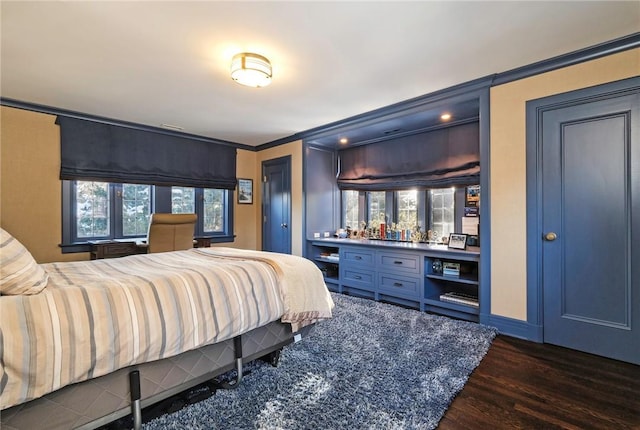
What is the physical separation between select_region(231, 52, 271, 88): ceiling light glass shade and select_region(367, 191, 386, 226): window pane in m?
2.76

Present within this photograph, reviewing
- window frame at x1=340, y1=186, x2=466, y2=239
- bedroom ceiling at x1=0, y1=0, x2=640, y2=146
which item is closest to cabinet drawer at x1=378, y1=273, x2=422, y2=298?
window frame at x1=340, y1=186, x2=466, y2=239

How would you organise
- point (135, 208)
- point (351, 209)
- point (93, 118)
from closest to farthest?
1. point (93, 118)
2. point (135, 208)
3. point (351, 209)

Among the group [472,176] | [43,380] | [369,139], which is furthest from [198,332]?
[369,139]

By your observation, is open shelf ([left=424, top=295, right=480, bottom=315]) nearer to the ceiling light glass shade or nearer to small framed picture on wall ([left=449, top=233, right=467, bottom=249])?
small framed picture on wall ([left=449, top=233, right=467, bottom=249])

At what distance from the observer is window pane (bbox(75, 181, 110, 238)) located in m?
3.88

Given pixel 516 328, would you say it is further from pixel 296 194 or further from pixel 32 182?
pixel 32 182

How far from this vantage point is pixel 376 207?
15.6 ft

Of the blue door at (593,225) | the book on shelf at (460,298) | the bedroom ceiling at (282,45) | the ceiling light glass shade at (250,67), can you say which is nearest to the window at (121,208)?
the bedroom ceiling at (282,45)

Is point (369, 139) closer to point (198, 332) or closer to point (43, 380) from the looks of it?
point (198, 332)

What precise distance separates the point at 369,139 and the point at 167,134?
3.10 metres

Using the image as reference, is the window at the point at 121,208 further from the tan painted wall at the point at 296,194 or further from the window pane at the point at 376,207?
the window pane at the point at 376,207

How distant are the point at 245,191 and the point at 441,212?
11.3 ft

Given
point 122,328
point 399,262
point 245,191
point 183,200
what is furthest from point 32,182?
point 399,262

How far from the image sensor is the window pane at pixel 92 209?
153 inches
